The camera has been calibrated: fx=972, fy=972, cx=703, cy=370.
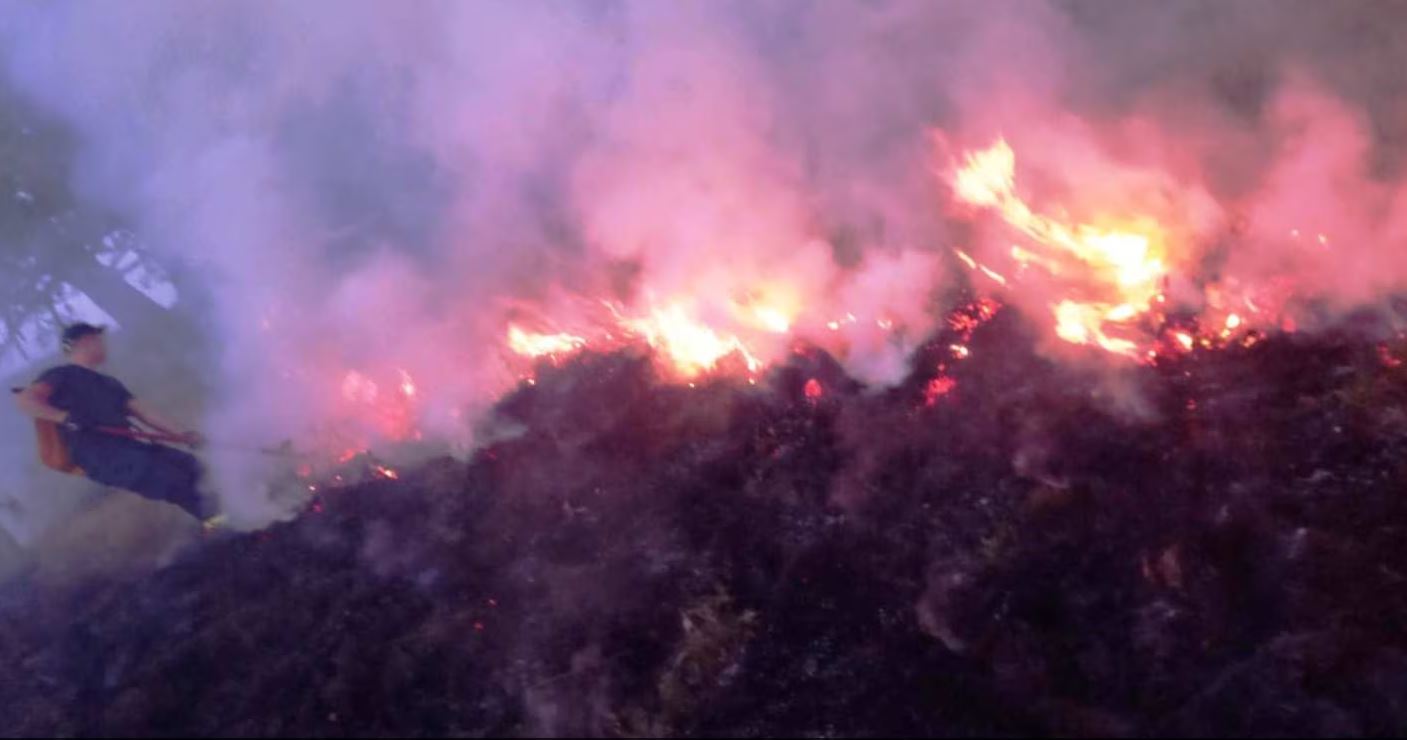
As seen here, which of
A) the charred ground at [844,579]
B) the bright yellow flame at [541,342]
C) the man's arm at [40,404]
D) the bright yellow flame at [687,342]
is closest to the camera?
the charred ground at [844,579]

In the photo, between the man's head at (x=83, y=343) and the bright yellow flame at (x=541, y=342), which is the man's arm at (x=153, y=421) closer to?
the man's head at (x=83, y=343)

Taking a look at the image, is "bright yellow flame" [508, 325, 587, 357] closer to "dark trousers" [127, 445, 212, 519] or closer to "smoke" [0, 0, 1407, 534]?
"smoke" [0, 0, 1407, 534]

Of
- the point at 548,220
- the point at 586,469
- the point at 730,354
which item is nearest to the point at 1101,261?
the point at 730,354

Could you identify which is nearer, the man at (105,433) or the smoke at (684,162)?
the smoke at (684,162)

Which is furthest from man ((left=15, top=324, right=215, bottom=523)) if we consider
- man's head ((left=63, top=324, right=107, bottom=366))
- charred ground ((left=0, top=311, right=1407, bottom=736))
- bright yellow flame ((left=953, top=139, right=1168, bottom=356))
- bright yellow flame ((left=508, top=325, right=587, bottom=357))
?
bright yellow flame ((left=953, top=139, right=1168, bottom=356))

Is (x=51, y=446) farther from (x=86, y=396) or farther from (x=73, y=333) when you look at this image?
(x=73, y=333)

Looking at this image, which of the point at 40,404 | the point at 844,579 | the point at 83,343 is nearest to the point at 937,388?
the point at 844,579

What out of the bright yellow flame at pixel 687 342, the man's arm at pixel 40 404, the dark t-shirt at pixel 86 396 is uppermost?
the bright yellow flame at pixel 687 342

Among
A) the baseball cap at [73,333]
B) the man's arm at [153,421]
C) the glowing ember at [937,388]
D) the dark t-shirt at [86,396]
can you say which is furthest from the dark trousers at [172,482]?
the glowing ember at [937,388]
